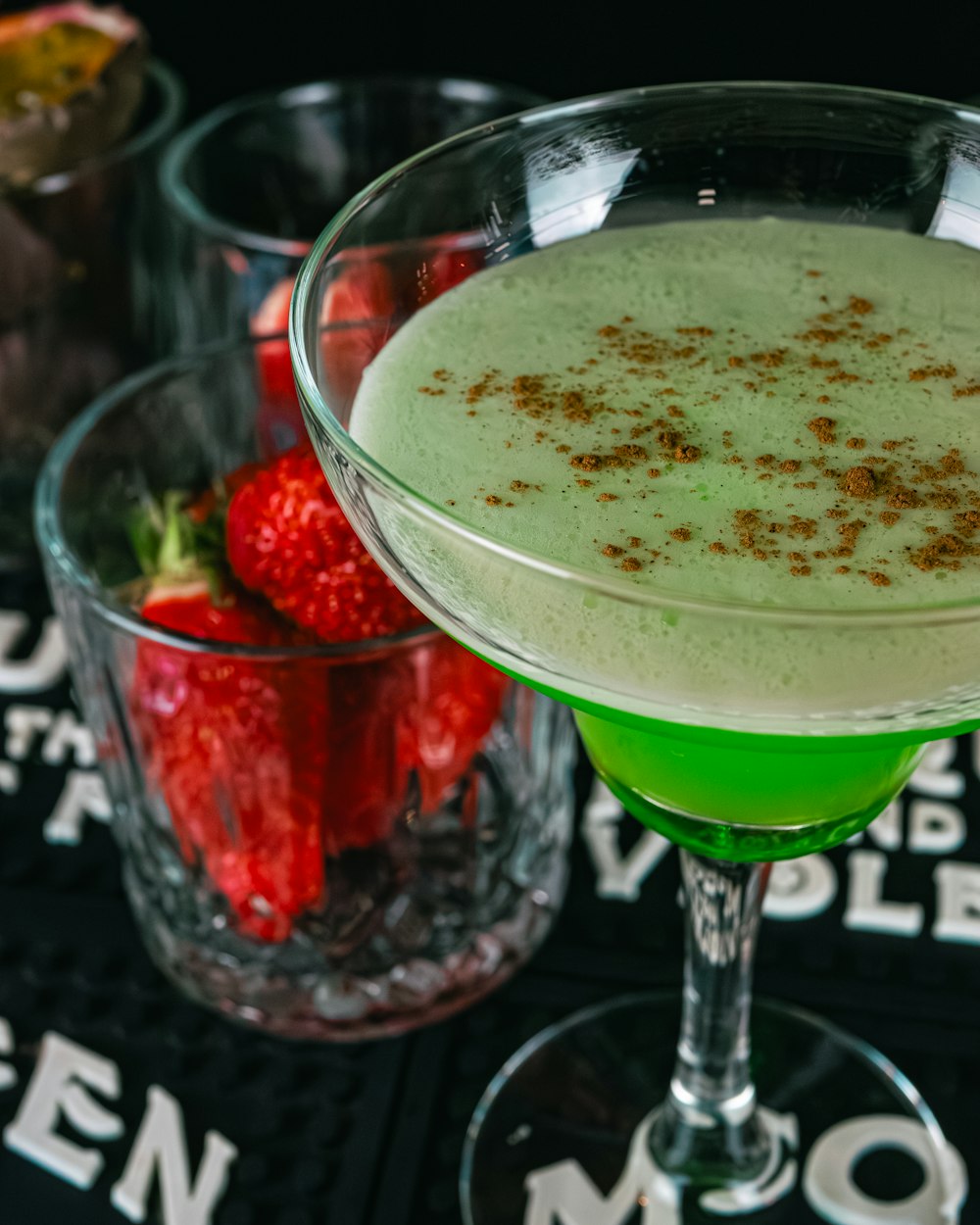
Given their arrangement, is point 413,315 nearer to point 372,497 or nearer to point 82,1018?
point 372,497

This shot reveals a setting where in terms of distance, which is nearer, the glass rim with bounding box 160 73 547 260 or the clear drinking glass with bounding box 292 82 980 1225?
the clear drinking glass with bounding box 292 82 980 1225

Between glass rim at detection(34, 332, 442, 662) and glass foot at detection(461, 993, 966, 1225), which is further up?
glass rim at detection(34, 332, 442, 662)

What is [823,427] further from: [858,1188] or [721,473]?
[858,1188]

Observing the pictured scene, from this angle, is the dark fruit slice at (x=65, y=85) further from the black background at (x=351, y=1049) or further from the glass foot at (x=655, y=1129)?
the glass foot at (x=655, y=1129)

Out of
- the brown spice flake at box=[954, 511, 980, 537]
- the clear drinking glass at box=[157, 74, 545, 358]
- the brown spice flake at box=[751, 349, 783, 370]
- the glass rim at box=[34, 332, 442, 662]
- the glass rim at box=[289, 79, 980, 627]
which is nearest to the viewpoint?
the glass rim at box=[289, 79, 980, 627]

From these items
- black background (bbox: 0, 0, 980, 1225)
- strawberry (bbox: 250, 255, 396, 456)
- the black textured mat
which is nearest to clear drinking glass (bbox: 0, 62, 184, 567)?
black background (bbox: 0, 0, 980, 1225)

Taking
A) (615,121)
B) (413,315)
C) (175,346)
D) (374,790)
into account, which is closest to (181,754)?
(374,790)

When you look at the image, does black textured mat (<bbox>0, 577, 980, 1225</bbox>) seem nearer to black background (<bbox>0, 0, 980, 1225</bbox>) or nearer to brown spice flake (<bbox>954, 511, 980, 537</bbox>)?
black background (<bbox>0, 0, 980, 1225</bbox>)
